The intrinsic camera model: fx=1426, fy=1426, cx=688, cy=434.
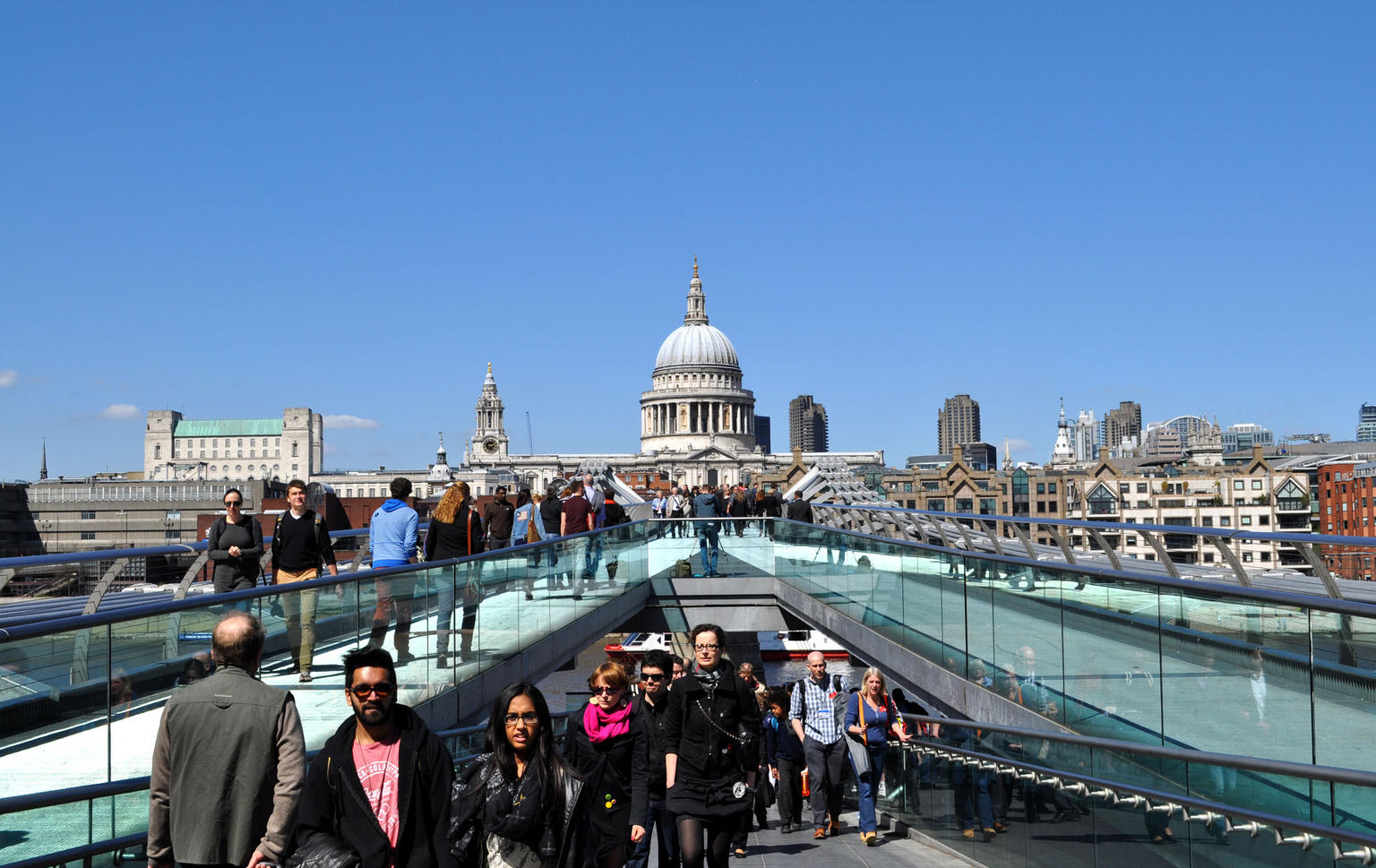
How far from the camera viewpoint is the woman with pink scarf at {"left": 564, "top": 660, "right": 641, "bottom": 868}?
566 cm

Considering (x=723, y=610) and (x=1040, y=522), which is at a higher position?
(x=1040, y=522)

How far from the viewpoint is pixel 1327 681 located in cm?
595

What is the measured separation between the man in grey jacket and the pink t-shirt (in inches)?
10.9

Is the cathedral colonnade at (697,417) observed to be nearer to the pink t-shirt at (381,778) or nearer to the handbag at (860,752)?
the handbag at (860,752)

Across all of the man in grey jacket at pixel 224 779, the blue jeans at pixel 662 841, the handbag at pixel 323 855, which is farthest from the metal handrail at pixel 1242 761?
the man in grey jacket at pixel 224 779

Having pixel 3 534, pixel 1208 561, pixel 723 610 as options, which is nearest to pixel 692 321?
pixel 3 534

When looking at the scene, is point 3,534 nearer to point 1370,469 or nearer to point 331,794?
point 1370,469

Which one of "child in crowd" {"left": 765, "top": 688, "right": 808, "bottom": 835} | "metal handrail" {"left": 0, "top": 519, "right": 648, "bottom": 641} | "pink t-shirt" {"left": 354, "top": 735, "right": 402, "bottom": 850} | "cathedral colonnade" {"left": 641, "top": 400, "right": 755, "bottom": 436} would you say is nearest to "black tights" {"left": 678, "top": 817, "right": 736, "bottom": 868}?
"metal handrail" {"left": 0, "top": 519, "right": 648, "bottom": 641}

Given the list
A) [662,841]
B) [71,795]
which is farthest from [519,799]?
[662,841]

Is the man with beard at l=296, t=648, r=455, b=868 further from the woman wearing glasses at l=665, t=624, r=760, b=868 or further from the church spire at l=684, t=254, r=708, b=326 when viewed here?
the church spire at l=684, t=254, r=708, b=326

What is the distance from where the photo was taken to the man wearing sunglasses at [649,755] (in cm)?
672

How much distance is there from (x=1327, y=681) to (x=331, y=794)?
4.06 m

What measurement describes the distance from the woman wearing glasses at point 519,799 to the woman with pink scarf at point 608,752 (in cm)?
64

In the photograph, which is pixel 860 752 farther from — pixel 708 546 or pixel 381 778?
pixel 708 546
